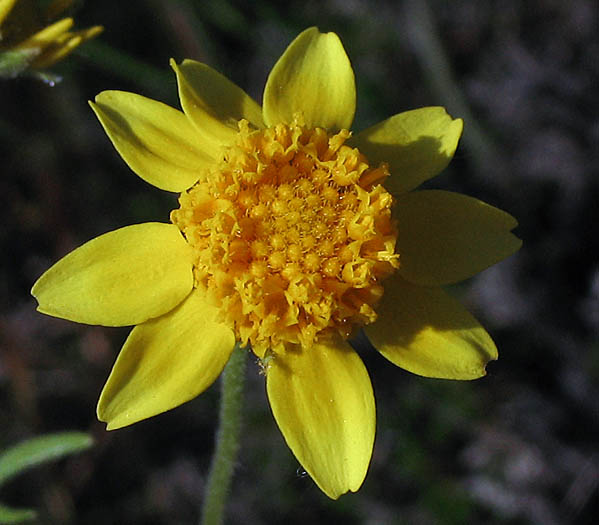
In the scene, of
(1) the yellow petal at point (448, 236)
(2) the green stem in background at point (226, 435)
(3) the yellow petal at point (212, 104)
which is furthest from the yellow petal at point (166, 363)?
(1) the yellow petal at point (448, 236)

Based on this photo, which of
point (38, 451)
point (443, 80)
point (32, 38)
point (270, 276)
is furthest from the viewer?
point (443, 80)

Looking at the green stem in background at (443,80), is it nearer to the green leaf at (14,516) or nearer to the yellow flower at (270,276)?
the yellow flower at (270,276)

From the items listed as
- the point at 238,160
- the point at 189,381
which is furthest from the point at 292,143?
the point at 189,381

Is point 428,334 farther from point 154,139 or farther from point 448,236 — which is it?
point 154,139

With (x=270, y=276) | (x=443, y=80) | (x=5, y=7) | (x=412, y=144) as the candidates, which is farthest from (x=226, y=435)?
(x=443, y=80)

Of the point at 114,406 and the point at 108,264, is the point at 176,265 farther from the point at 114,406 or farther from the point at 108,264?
the point at 114,406

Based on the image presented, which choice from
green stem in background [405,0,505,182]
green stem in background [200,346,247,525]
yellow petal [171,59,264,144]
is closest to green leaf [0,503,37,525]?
green stem in background [200,346,247,525]

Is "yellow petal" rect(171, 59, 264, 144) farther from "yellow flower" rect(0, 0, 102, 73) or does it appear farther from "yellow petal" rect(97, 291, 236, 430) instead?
"yellow petal" rect(97, 291, 236, 430)
